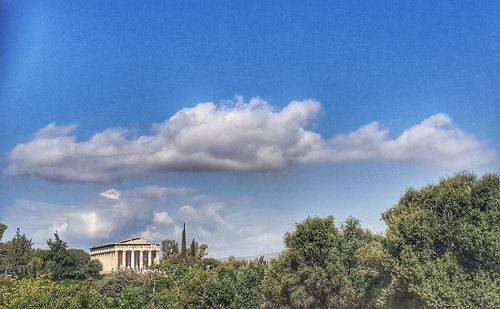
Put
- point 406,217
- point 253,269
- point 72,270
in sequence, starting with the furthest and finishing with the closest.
Answer: point 72,270, point 253,269, point 406,217

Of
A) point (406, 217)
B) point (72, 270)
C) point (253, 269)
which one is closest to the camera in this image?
point (406, 217)

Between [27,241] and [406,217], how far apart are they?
6509 centimetres

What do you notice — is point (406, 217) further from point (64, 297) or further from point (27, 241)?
point (27, 241)

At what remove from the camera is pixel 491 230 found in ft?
90.5

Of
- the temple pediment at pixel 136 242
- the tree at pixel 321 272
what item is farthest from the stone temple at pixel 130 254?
the tree at pixel 321 272

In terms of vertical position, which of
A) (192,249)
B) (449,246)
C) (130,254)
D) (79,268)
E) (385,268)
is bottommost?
(385,268)

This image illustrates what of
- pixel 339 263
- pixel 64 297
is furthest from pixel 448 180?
pixel 64 297

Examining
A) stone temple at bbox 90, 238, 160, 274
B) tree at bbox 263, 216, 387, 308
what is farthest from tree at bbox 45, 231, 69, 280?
tree at bbox 263, 216, 387, 308

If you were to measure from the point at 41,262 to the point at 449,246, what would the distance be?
65271mm

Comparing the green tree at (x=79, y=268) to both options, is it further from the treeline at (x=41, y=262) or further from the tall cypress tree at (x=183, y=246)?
the tall cypress tree at (x=183, y=246)

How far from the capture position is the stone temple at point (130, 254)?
12156 centimetres

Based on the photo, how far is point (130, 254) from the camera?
4904 inches

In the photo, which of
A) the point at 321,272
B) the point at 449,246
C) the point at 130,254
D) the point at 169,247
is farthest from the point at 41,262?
the point at 449,246

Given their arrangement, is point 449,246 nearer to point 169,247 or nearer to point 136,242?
point 169,247
